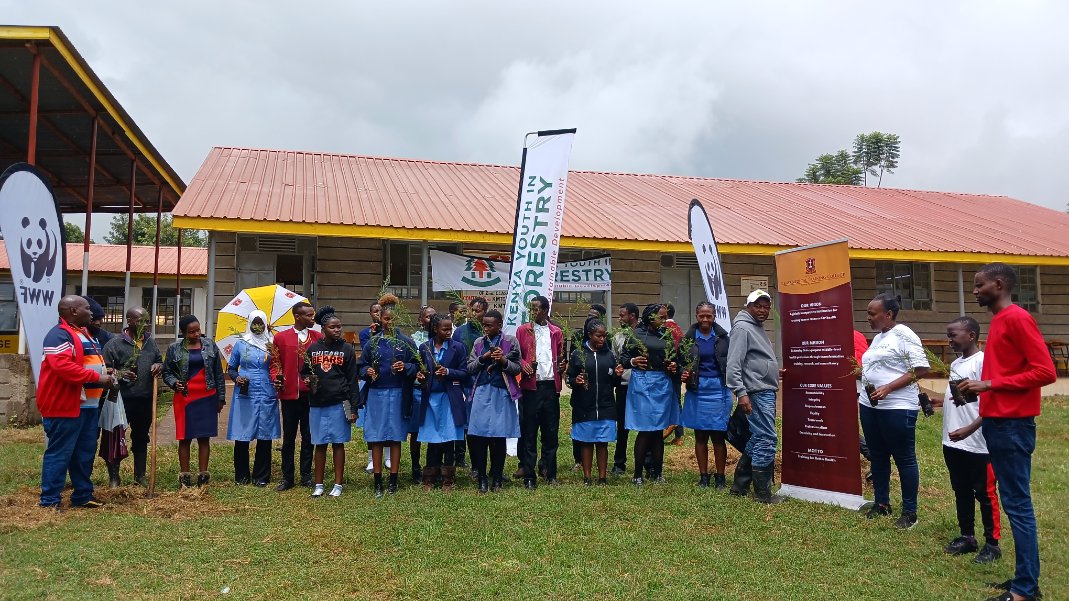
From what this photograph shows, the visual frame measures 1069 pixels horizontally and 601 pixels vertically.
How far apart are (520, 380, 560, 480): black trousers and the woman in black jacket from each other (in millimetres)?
218

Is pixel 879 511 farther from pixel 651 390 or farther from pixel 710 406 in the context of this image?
pixel 651 390

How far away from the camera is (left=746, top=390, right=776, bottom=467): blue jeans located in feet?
20.7

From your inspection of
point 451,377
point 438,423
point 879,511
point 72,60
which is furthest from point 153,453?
point 72,60

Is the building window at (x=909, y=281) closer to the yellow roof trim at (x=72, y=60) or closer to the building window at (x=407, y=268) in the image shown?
the building window at (x=407, y=268)

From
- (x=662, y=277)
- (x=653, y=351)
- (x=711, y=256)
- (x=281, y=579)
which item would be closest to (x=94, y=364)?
(x=281, y=579)

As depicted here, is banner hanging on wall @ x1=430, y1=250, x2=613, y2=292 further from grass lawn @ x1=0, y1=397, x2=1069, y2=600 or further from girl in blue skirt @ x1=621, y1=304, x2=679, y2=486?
grass lawn @ x1=0, y1=397, x2=1069, y2=600

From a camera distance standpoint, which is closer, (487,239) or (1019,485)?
(1019,485)

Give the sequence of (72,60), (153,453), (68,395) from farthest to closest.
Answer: (72,60), (153,453), (68,395)

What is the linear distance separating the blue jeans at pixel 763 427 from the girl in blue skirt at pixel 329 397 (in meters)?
3.56

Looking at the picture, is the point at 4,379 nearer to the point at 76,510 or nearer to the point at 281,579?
the point at 76,510

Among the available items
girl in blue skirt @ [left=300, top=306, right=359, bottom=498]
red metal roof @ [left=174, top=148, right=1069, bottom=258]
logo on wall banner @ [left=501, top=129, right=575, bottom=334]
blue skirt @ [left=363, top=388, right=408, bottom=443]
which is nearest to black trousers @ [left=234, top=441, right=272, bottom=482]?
girl in blue skirt @ [left=300, top=306, right=359, bottom=498]

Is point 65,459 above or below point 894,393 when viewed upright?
below

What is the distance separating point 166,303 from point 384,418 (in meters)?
19.9

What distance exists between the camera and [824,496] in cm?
628
